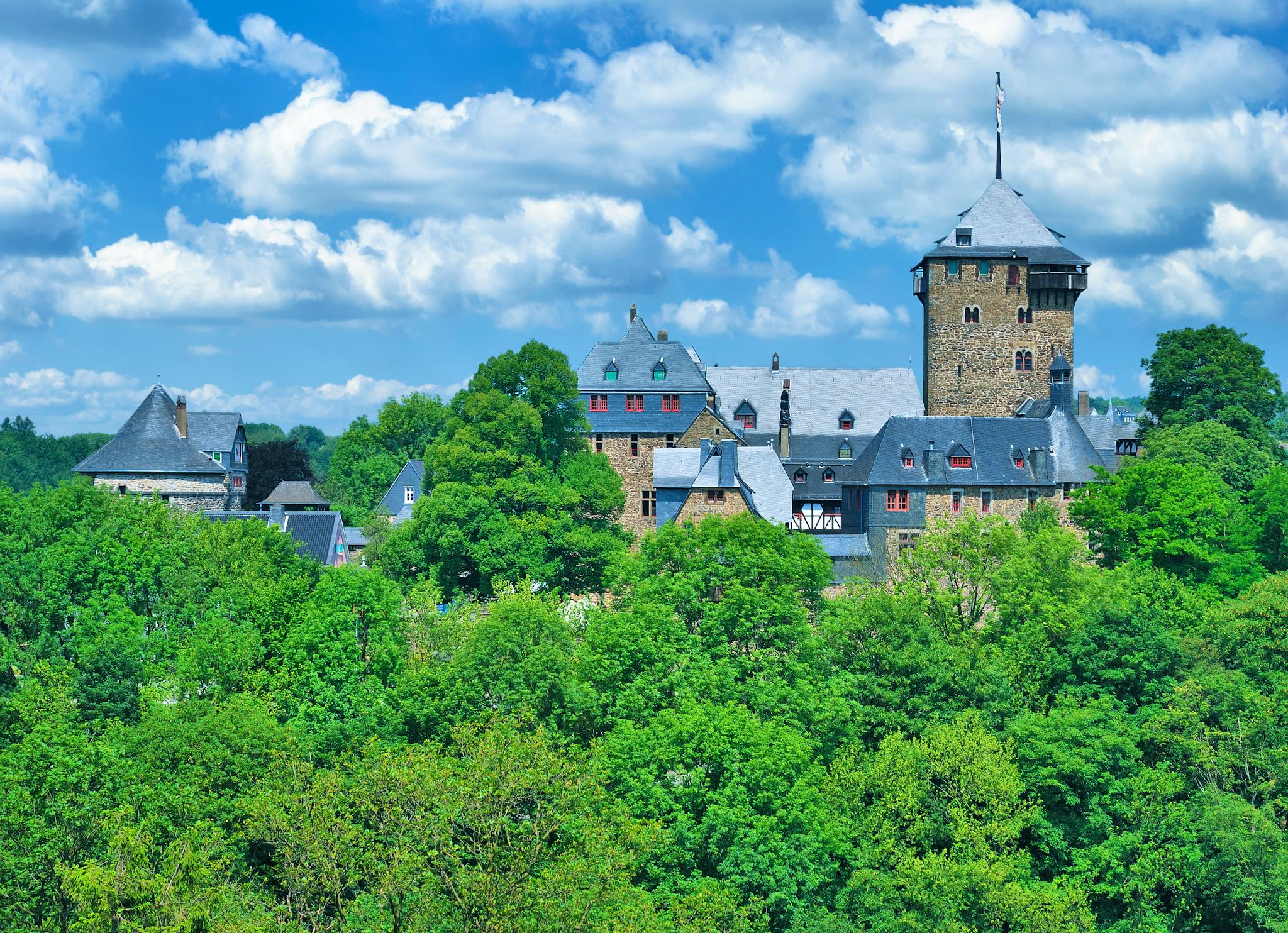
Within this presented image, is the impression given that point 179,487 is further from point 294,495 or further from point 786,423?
point 786,423

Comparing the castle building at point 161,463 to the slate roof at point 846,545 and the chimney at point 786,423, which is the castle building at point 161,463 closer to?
the chimney at point 786,423

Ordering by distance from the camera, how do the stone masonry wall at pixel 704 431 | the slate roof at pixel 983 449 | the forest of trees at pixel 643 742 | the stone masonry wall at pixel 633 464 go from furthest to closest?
the stone masonry wall at pixel 633 464
the stone masonry wall at pixel 704 431
the slate roof at pixel 983 449
the forest of trees at pixel 643 742

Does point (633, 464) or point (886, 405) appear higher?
point (886, 405)

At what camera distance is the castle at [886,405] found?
187 ft

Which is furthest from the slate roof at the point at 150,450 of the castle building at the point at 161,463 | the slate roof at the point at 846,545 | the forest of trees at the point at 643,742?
the slate roof at the point at 846,545

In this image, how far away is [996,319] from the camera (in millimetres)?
66688

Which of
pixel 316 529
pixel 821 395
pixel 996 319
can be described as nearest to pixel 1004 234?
pixel 996 319

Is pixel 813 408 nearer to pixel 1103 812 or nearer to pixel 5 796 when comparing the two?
pixel 1103 812

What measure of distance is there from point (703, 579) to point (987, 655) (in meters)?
7.94

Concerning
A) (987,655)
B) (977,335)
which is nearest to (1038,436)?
(977,335)

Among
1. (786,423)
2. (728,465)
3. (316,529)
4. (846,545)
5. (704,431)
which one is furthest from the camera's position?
(786,423)

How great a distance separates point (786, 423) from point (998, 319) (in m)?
11.4

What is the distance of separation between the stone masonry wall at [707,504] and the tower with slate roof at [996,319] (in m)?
15.7

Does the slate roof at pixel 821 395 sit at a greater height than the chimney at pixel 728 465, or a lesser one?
greater
